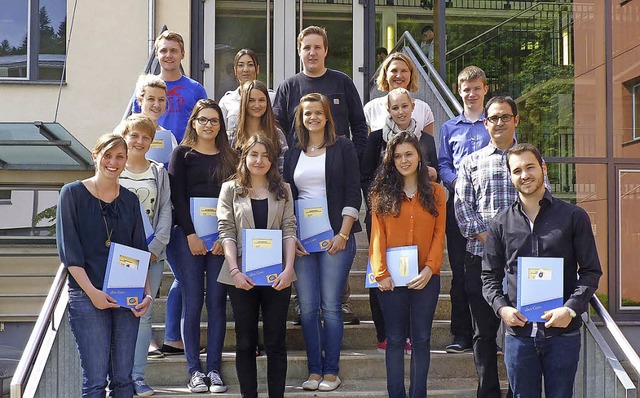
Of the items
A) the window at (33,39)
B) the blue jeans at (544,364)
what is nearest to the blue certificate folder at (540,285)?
the blue jeans at (544,364)

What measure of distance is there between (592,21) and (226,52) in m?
4.04

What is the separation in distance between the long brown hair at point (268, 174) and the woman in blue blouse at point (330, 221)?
30 cm

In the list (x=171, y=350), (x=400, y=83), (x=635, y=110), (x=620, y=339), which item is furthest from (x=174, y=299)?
(x=635, y=110)

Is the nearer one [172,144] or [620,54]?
[172,144]

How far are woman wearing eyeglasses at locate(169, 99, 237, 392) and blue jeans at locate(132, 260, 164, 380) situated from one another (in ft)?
0.64

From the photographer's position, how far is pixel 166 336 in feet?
18.4

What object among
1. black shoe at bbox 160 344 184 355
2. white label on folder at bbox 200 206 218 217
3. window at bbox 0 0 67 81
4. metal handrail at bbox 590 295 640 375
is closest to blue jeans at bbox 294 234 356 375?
white label on folder at bbox 200 206 218 217

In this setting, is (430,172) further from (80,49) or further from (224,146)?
(80,49)

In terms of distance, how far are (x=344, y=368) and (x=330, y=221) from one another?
106 centimetres

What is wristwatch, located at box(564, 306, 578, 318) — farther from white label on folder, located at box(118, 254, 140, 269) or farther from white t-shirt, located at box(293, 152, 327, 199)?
white label on folder, located at box(118, 254, 140, 269)

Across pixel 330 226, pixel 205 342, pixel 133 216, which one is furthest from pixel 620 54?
pixel 133 216

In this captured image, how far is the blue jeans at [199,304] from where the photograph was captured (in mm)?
5199

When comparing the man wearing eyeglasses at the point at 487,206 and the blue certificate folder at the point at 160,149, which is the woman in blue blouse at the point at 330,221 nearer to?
the man wearing eyeglasses at the point at 487,206

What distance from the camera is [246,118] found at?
5.47 m
